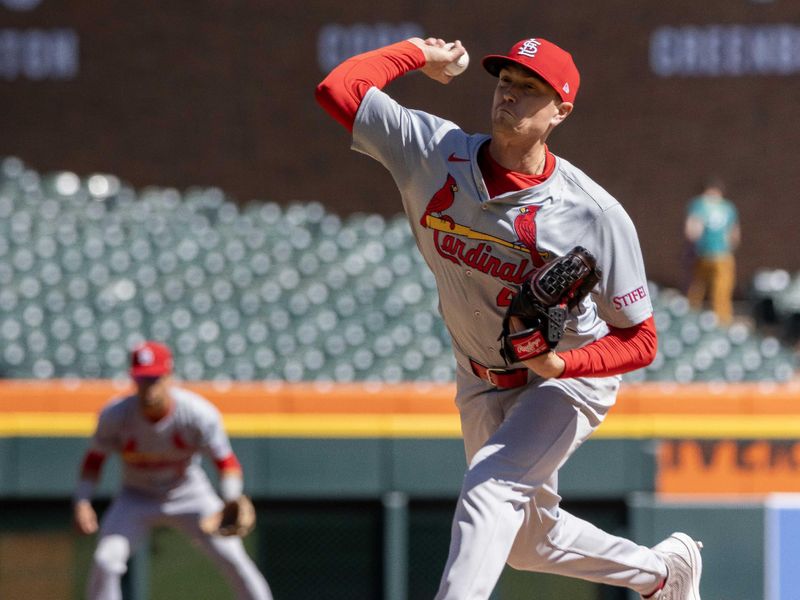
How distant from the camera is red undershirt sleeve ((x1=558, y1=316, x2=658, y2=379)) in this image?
3139 millimetres

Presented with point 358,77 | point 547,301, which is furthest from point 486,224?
point 358,77

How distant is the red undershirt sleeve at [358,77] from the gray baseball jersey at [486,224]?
0.10 feet

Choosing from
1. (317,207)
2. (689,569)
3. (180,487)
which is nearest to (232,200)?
(317,207)

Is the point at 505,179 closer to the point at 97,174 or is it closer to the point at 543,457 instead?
the point at 543,457

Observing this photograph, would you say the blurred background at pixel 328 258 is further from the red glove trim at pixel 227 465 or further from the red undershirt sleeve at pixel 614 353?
the red undershirt sleeve at pixel 614 353

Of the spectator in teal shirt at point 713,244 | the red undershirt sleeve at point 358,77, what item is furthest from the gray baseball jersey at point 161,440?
the spectator in teal shirt at point 713,244

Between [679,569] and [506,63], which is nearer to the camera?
[506,63]

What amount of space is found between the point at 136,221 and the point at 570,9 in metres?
4.35

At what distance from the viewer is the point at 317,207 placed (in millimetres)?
12125

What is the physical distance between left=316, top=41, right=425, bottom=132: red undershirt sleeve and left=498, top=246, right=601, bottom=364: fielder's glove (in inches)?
24.9

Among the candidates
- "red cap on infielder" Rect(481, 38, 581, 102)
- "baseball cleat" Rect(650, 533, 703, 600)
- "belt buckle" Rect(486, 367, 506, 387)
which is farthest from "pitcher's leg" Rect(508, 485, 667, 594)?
"red cap on infielder" Rect(481, 38, 581, 102)

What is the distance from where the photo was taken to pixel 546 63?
318 cm

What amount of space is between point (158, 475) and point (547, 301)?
11.0ft

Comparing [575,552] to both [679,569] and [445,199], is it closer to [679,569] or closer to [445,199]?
[679,569]
